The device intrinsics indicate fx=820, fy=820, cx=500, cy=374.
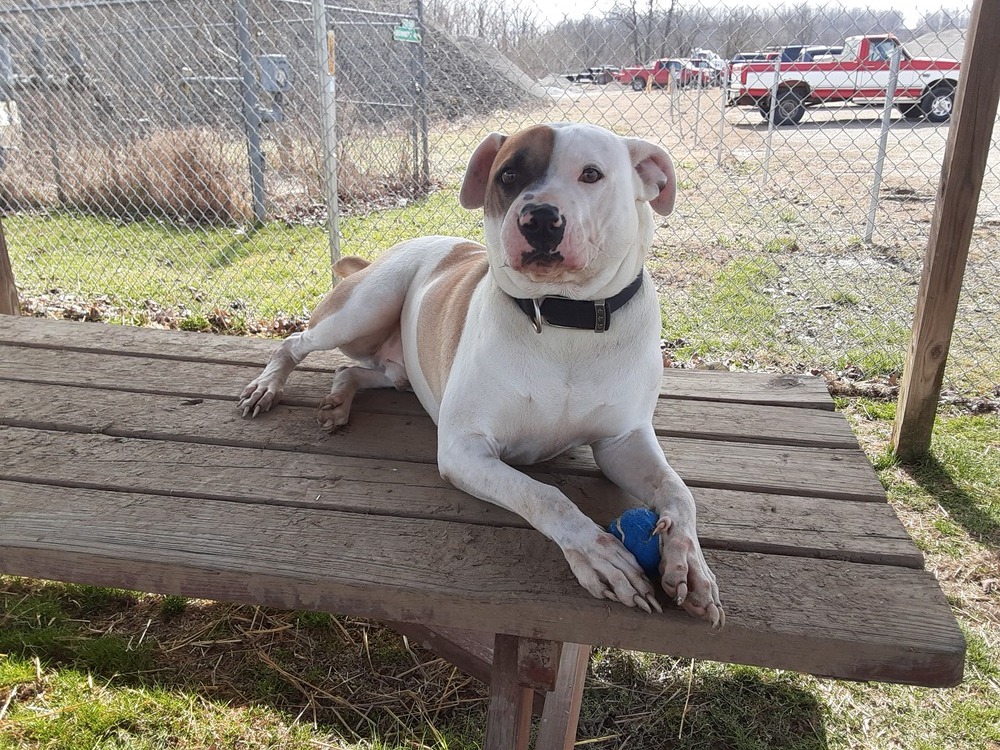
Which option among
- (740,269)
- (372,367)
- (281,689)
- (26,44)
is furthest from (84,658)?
(26,44)

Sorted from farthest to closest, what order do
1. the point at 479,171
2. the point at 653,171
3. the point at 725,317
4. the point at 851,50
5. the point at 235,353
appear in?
the point at 851,50
the point at 725,317
the point at 235,353
the point at 479,171
the point at 653,171

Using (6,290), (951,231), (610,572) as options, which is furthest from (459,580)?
(6,290)

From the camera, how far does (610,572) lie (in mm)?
1563

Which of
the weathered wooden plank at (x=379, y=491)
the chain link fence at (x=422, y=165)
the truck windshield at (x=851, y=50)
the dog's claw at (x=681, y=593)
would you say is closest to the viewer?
the dog's claw at (x=681, y=593)

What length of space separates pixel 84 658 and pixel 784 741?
201 centimetres

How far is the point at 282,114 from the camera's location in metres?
7.20

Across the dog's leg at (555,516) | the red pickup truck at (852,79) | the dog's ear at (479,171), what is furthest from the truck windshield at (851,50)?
the dog's leg at (555,516)

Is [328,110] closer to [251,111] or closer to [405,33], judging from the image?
[405,33]

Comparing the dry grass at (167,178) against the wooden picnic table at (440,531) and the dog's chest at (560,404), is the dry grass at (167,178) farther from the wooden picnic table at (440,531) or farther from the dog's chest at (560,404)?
the dog's chest at (560,404)

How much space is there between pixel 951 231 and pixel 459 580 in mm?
Result: 2463

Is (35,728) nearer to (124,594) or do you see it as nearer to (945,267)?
(124,594)

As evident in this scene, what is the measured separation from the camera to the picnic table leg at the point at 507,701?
175 centimetres

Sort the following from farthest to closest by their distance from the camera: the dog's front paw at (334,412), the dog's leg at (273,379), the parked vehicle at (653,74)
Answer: the parked vehicle at (653,74) < the dog's leg at (273,379) < the dog's front paw at (334,412)

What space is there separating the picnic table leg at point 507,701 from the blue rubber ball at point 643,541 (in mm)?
325
